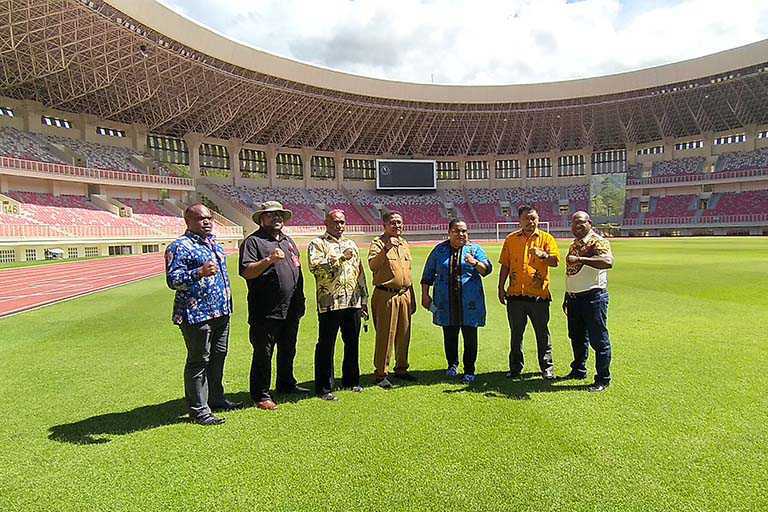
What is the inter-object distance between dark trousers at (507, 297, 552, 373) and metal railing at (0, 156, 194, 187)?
128ft

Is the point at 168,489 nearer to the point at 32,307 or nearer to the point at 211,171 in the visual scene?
the point at 32,307

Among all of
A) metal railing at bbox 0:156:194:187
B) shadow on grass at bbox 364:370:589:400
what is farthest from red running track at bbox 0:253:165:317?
metal railing at bbox 0:156:194:187

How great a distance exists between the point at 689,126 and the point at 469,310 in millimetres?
66735

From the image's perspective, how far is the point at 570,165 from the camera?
67.6 m

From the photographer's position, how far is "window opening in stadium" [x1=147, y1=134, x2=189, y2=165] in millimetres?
51344

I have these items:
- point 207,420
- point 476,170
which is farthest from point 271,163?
point 207,420

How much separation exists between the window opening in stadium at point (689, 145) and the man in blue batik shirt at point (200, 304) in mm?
70890

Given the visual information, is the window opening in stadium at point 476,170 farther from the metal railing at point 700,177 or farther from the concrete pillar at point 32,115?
the concrete pillar at point 32,115

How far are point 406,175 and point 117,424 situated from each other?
2355 inches

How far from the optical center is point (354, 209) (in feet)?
203

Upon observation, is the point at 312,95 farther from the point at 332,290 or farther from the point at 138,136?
the point at 332,290

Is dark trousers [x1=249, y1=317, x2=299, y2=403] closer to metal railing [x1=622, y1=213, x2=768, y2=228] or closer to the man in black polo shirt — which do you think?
the man in black polo shirt

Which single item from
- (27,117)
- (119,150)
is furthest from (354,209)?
(27,117)

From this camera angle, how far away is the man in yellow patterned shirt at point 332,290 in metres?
4.75
